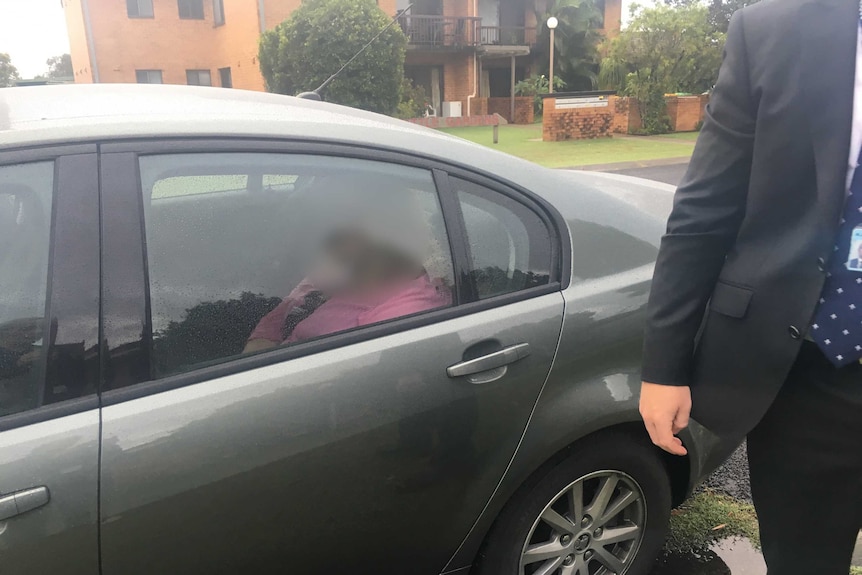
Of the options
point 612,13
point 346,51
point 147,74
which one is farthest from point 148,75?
point 612,13

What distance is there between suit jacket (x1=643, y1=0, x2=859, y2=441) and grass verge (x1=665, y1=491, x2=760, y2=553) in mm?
1351

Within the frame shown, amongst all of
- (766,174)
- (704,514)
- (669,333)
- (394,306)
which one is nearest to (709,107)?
(766,174)

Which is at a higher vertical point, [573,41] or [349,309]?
[573,41]

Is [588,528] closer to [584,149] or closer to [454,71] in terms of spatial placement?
[584,149]

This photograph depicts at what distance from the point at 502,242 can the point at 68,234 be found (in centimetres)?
111

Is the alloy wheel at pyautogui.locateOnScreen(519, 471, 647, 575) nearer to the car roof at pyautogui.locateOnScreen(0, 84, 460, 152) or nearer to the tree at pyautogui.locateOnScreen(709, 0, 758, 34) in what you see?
the car roof at pyautogui.locateOnScreen(0, 84, 460, 152)

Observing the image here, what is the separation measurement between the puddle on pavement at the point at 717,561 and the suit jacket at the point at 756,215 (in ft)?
4.08

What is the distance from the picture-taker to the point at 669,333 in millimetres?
1410

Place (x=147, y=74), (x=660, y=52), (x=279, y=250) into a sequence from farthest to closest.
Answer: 1. (x=147, y=74)
2. (x=660, y=52)
3. (x=279, y=250)

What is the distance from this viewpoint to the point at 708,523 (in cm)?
272

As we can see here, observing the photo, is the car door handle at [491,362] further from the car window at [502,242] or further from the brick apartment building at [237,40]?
the brick apartment building at [237,40]

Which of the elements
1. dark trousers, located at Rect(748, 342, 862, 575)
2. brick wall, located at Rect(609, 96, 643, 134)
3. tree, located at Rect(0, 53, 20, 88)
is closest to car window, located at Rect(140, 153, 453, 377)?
dark trousers, located at Rect(748, 342, 862, 575)

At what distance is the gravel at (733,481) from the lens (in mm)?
2980

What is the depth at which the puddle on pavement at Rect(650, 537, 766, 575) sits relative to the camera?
247cm
